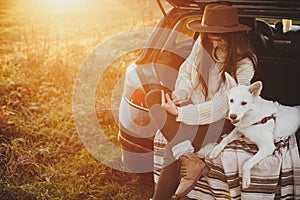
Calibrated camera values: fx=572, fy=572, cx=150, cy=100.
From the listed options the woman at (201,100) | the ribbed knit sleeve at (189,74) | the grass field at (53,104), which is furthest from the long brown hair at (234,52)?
the grass field at (53,104)

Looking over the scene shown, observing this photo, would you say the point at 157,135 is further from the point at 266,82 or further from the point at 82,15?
the point at 82,15

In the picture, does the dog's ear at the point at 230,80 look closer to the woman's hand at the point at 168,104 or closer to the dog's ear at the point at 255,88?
the dog's ear at the point at 255,88

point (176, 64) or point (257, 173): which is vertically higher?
point (176, 64)

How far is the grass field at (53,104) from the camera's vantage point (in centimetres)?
508

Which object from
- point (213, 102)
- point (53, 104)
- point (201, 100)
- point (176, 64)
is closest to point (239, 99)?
point (213, 102)

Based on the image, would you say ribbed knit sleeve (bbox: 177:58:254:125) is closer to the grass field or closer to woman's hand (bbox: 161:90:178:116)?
woman's hand (bbox: 161:90:178:116)

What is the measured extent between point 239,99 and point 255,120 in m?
0.22

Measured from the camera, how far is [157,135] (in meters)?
4.46

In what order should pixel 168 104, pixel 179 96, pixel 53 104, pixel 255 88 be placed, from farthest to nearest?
1. pixel 53 104
2. pixel 179 96
3. pixel 168 104
4. pixel 255 88

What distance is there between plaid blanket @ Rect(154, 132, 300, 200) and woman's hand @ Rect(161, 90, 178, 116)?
0.40m

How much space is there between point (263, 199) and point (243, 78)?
0.88 metres

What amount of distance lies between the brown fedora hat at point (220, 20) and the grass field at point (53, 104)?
1688 millimetres

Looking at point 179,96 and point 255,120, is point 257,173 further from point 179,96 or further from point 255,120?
point 179,96

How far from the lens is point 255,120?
409cm
